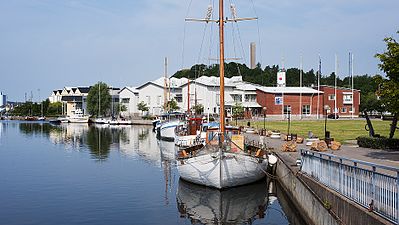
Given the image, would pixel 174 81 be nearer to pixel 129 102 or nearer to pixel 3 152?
pixel 129 102

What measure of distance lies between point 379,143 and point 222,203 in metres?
15.2

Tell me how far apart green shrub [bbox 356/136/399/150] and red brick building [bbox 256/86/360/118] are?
245 ft

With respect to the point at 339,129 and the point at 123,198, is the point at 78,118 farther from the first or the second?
the point at 123,198

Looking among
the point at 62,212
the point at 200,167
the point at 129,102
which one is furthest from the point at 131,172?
the point at 129,102

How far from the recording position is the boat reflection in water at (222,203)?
76.5ft

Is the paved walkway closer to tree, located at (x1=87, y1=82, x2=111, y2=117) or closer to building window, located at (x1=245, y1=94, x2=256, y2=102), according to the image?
building window, located at (x1=245, y1=94, x2=256, y2=102)

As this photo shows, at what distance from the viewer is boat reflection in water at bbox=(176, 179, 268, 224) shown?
23328 mm

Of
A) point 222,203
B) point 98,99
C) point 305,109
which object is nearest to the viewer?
point 222,203

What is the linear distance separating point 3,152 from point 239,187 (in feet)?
127

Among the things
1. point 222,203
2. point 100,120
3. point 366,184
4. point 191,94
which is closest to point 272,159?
point 222,203

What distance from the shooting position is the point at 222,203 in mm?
25703

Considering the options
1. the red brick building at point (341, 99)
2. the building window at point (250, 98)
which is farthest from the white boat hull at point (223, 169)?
the building window at point (250, 98)

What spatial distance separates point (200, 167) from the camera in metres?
28.0

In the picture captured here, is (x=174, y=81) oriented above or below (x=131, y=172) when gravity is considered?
above
